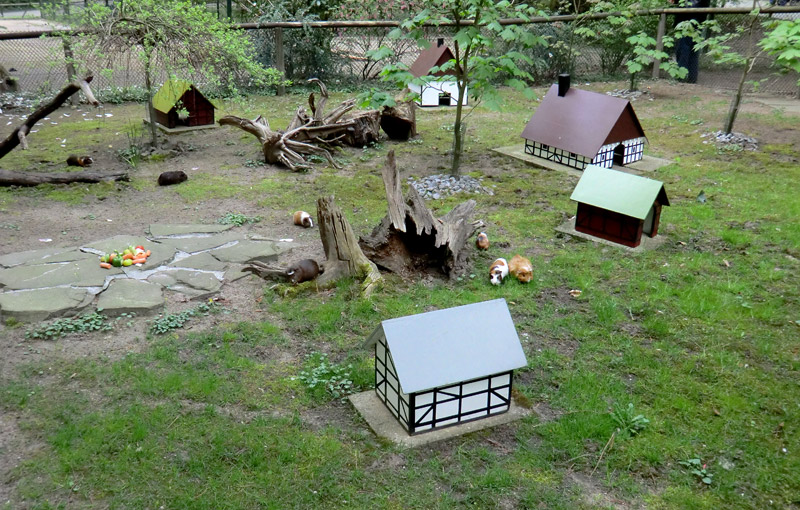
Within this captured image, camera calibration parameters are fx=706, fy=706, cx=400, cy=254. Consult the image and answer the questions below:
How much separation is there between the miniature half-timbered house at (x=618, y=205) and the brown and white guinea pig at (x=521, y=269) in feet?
4.25

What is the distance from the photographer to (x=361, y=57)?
59.0ft

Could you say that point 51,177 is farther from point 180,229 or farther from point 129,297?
point 129,297

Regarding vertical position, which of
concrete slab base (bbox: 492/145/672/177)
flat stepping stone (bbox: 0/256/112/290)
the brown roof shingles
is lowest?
flat stepping stone (bbox: 0/256/112/290)

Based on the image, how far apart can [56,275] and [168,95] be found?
6.43 metres

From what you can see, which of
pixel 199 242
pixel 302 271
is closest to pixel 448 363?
pixel 302 271

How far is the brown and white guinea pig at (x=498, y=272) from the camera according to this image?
23.8 ft

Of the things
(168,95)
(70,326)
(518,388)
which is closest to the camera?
(518,388)

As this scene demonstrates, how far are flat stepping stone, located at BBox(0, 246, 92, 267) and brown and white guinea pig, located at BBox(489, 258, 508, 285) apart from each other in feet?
14.1

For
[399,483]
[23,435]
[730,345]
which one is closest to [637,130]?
[730,345]

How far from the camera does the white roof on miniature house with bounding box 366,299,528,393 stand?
4766 mm

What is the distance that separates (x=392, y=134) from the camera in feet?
42.7

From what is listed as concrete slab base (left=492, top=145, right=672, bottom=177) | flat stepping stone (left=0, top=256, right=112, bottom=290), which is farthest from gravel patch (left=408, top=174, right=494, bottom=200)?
flat stepping stone (left=0, top=256, right=112, bottom=290)

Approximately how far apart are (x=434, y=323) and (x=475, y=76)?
5600 millimetres

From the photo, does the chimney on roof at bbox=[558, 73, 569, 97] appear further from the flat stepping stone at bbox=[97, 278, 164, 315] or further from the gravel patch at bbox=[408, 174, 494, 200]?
the flat stepping stone at bbox=[97, 278, 164, 315]
